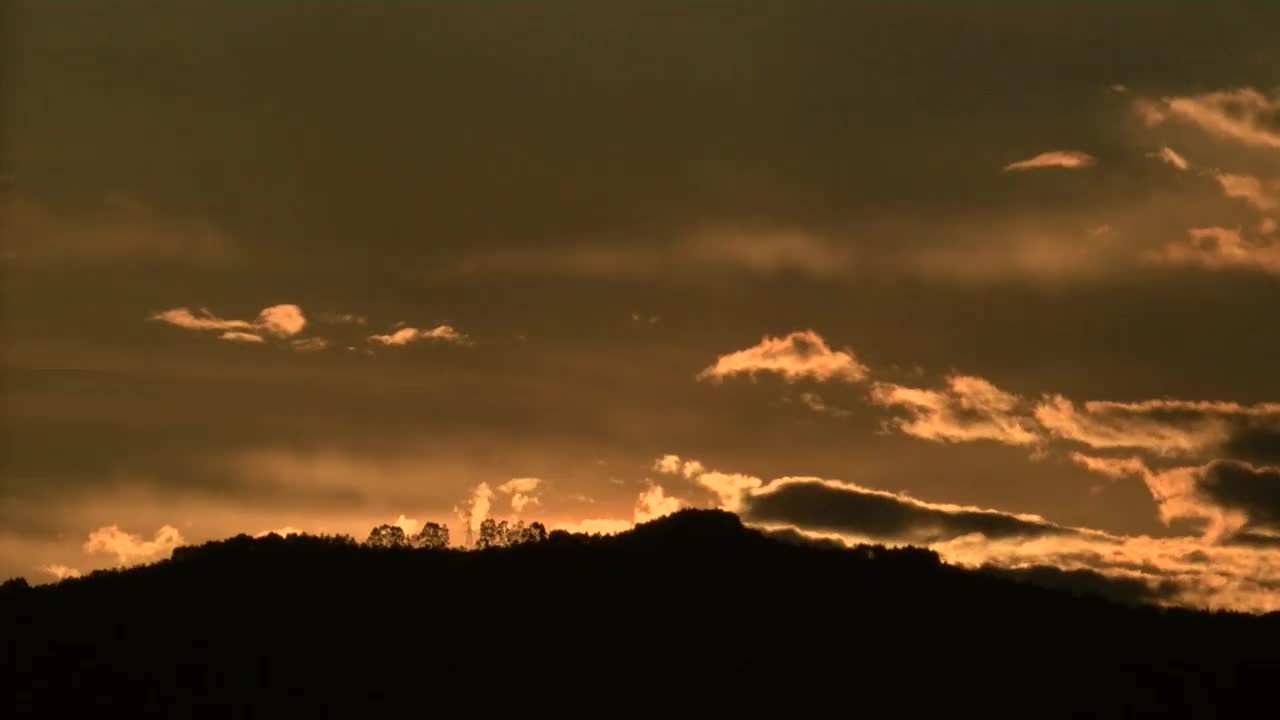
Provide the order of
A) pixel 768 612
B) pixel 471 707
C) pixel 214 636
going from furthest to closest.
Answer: pixel 768 612, pixel 214 636, pixel 471 707

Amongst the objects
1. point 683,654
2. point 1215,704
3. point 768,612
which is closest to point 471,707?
point 683,654

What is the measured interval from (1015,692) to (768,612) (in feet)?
85.7

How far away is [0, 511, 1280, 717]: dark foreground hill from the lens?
501ft

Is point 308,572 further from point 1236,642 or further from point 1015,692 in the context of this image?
point 1236,642

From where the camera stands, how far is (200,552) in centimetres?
17800

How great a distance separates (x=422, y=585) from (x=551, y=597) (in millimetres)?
12449

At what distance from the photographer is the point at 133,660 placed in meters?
155

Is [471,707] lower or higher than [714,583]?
lower

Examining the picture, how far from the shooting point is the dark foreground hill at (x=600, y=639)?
501 feet

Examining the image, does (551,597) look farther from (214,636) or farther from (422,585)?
(214,636)

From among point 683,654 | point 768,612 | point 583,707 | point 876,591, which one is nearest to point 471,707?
point 583,707

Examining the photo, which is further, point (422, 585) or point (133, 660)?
point (422, 585)

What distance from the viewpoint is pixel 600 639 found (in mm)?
166000

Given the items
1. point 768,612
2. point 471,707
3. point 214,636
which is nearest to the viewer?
point 471,707
